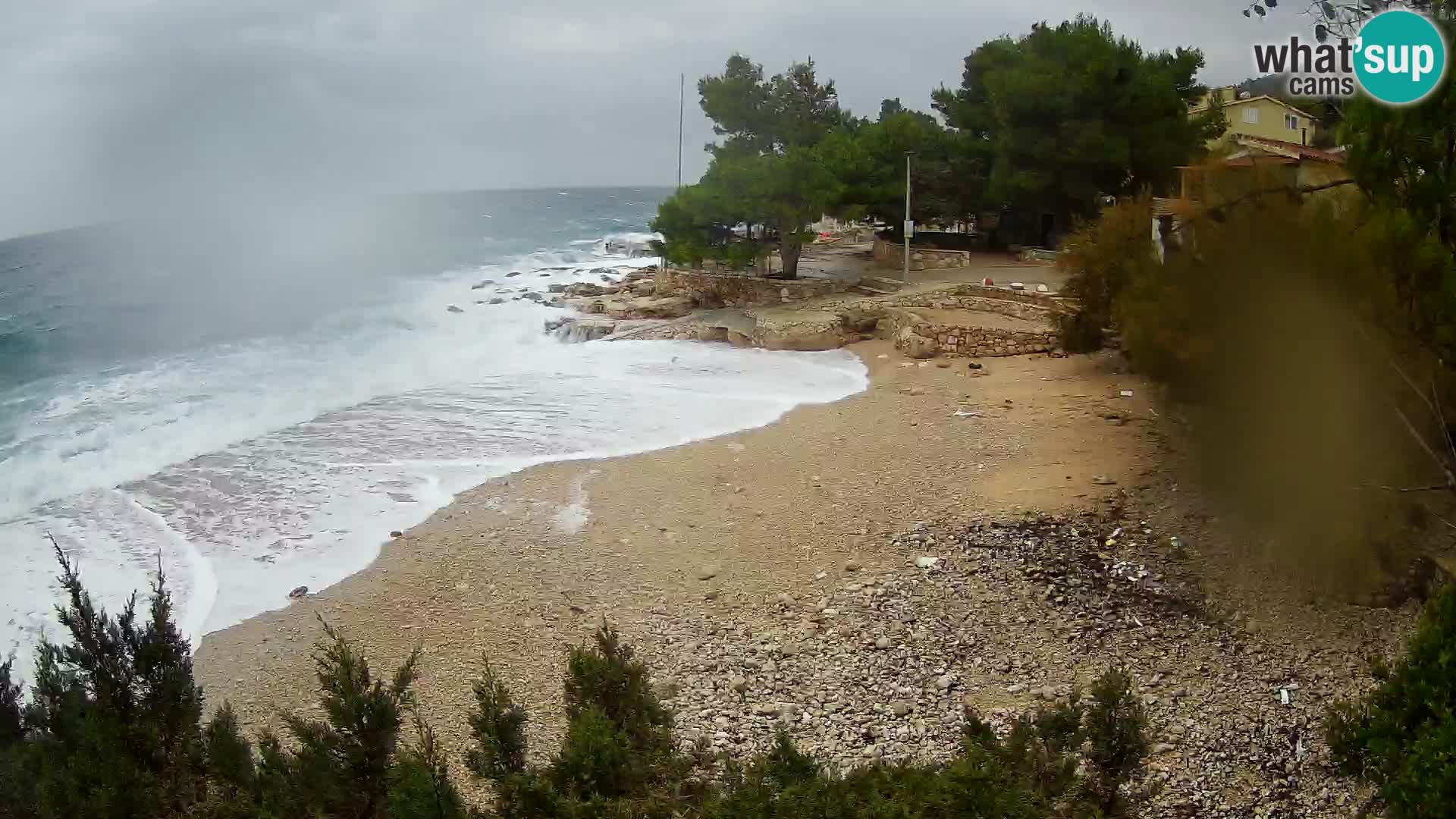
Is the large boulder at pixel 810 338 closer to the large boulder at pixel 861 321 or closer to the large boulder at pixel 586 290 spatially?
the large boulder at pixel 861 321

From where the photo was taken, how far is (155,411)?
19.1 m

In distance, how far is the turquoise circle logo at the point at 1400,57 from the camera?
5.31m

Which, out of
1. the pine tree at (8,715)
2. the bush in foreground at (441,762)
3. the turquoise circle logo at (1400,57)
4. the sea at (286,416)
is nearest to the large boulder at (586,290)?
the sea at (286,416)

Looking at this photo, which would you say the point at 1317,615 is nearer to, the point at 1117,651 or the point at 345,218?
the point at 1117,651

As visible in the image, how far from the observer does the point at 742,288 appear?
2738 cm

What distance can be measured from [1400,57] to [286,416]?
17.7m

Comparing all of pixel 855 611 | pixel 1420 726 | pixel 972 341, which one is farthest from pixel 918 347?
pixel 1420 726

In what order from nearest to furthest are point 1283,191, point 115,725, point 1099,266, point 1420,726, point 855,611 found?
point 1420,726 < point 115,725 < point 1283,191 < point 855,611 < point 1099,266

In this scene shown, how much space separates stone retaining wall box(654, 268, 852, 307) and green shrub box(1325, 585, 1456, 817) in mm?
21977

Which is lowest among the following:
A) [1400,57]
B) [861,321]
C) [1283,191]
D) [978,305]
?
[861,321]

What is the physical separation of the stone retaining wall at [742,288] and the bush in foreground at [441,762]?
67.8 ft

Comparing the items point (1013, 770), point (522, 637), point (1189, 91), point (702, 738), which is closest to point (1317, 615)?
point (1013, 770)

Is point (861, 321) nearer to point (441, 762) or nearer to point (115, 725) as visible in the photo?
point (441, 762)

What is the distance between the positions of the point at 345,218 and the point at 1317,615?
107212 millimetres
